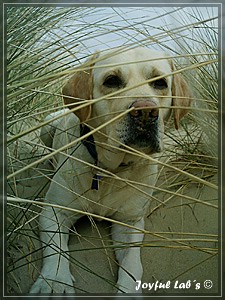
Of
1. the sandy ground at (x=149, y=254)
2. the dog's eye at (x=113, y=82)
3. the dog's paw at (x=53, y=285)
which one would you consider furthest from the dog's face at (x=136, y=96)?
the dog's paw at (x=53, y=285)

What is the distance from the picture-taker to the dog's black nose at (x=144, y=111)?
116 cm

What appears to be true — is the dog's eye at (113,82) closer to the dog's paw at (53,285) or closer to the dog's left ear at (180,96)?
the dog's left ear at (180,96)

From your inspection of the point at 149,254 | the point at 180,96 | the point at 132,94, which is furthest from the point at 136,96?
the point at 149,254

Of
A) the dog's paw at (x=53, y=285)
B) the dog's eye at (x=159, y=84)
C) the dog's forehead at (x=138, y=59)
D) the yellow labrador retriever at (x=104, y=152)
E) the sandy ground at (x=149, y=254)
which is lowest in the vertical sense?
the dog's paw at (x=53, y=285)

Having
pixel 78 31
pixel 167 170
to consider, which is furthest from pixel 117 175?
pixel 78 31

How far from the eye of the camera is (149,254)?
1.26 metres

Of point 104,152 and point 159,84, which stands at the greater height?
point 159,84

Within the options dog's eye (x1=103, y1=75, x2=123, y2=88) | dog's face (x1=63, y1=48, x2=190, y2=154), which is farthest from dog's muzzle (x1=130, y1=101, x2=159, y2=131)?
dog's eye (x1=103, y1=75, x2=123, y2=88)

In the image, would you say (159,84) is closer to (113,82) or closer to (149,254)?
(113,82)

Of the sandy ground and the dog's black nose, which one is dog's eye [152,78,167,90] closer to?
the dog's black nose

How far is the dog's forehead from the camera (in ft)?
4.00

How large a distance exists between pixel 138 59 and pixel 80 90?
151 millimetres

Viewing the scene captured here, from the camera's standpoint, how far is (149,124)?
3.90 ft

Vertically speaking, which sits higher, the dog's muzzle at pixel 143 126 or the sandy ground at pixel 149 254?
the dog's muzzle at pixel 143 126
